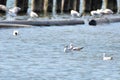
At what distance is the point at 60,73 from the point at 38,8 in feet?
95.3

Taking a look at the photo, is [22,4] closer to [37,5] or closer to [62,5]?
[37,5]

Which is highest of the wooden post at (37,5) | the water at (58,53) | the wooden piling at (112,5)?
the water at (58,53)

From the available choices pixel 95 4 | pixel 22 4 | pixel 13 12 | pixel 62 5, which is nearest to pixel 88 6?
pixel 95 4

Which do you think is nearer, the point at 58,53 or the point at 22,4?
the point at 58,53

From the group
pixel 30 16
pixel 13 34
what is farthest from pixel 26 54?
pixel 30 16

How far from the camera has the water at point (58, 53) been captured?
993 inches

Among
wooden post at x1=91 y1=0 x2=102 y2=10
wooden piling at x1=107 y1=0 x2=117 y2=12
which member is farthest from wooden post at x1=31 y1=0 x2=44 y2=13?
wooden piling at x1=107 y1=0 x2=117 y2=12

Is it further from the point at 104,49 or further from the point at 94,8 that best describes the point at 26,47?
the point at 94,8

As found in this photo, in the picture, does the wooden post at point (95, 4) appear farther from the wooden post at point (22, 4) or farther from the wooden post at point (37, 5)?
the wooden post at point (22, 4)

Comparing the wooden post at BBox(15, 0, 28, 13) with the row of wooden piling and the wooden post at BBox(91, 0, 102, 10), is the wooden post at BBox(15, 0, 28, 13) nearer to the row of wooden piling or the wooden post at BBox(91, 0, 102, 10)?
the row of wooden piling

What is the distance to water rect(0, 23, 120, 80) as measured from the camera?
25.2 meters

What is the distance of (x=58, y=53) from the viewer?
103ft

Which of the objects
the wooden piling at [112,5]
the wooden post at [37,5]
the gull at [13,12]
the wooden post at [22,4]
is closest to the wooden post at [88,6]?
the wooden piling at [112,5]

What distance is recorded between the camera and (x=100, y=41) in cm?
3694
